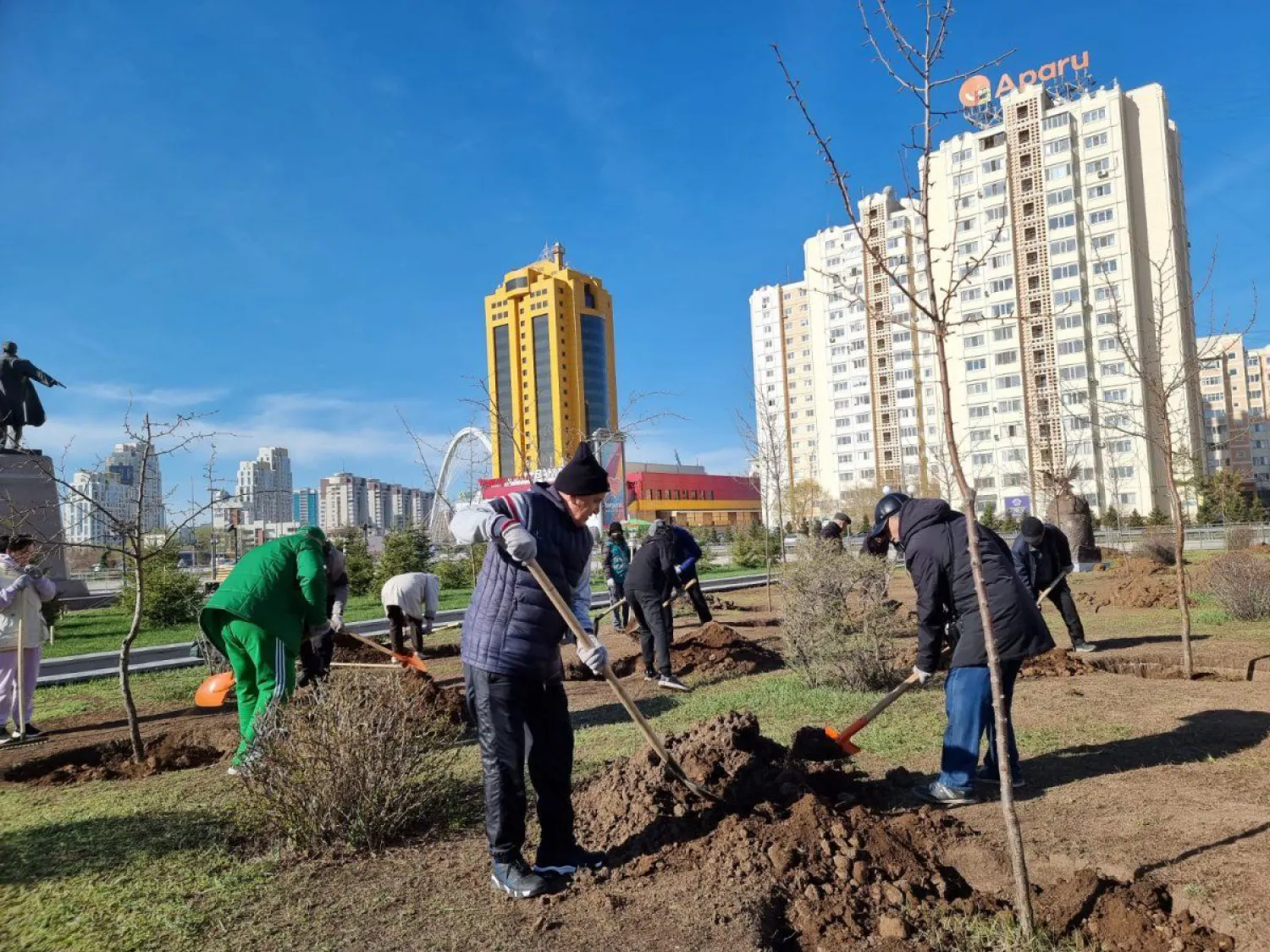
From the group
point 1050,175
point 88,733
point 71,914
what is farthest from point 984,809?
point 1050,175

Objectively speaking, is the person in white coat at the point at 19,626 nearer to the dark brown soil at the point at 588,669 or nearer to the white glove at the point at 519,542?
the dark brown soil at the point at 588,669

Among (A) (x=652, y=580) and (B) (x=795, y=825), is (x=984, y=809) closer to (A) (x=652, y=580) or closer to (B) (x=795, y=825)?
(B) (x=795, y=825)

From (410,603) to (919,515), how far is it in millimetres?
7181

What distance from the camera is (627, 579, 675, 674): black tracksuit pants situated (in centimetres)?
802

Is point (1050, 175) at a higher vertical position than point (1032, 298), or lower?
higher

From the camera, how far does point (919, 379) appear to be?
65.5 metres

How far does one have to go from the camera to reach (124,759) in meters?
6.06

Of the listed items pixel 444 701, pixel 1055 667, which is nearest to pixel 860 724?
pixel 444 701

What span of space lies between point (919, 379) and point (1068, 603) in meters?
59.9

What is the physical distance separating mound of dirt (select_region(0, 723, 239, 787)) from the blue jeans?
491 cm

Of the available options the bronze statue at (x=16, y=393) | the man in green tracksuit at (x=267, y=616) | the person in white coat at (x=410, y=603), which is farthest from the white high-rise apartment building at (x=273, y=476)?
the man in green tracksuit at (x=267, y=616)

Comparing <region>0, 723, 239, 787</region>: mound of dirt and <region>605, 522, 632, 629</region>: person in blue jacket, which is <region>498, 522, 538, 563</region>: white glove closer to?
<region>0, 723, 239, 787</region>: mound of dirt

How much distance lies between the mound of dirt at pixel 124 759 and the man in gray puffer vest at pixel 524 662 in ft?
11.4

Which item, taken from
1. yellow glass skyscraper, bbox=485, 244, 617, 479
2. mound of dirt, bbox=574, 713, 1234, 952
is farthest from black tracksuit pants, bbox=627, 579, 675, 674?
yellow glass skyscraper, bbox=485, 244, 617, 479
